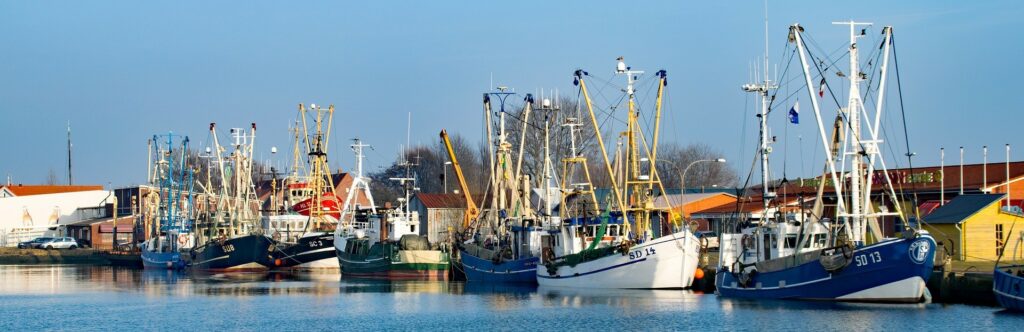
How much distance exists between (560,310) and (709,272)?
964 centimetres

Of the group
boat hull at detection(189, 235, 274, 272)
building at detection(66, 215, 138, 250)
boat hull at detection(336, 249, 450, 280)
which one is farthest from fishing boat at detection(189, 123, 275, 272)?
building at detection(66, 215, 138, 250)

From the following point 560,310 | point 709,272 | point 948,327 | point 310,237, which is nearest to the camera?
point 948,327

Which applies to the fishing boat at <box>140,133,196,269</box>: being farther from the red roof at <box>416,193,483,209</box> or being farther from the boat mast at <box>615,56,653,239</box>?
the boat mast at <box>615,56,653,239</box>

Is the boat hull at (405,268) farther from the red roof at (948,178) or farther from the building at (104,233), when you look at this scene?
the building at (104,233)

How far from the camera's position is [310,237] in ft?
268

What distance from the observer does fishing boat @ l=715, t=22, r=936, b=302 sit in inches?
1583

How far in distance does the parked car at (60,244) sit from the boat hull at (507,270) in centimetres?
6103

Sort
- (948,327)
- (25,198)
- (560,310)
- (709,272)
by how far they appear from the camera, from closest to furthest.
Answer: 1. (948,327)
2. (560,310)
3. (709,272)
4. (25,198)

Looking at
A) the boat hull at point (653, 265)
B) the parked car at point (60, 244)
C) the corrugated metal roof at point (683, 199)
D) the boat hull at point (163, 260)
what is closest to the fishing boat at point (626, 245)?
the boat hull at point (653, 265)

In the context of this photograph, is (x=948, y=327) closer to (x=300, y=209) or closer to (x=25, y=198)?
(x=300, y=209)

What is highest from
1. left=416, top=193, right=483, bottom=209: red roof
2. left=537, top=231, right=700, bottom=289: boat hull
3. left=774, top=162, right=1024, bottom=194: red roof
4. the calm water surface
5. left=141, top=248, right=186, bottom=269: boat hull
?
left=774, top=162, right=1024, bottom=194: red roof

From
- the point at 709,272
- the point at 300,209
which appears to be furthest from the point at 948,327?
the point at 300,209

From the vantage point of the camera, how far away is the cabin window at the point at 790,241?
147ft

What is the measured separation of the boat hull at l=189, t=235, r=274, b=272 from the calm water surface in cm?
1818
